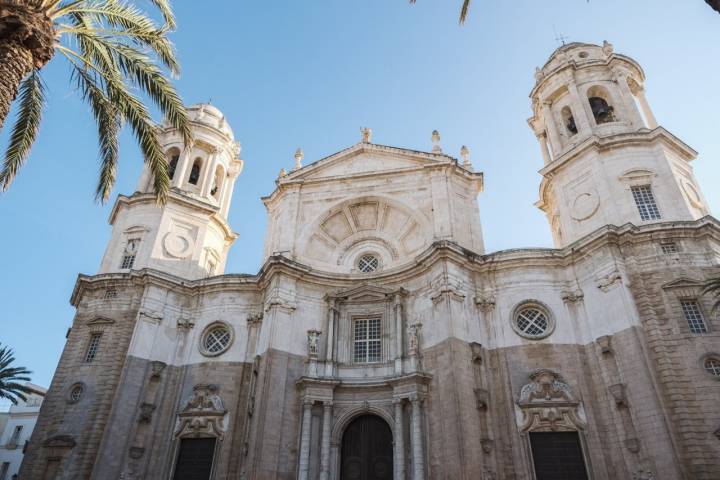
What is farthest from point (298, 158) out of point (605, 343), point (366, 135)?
point (605, 343)

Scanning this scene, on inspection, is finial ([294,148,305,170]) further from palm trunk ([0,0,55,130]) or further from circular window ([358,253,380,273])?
palm trunk ([0,0,55,130])

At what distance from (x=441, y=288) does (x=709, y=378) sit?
9.96 m

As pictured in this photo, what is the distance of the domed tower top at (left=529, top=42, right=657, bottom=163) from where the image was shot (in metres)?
26.8

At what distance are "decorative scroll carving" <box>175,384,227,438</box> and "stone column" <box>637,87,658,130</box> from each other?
82.6ft

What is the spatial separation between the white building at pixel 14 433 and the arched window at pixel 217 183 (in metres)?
31.5

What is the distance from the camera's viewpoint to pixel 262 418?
67.7ft

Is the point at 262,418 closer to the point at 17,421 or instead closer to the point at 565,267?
the point at 565,267

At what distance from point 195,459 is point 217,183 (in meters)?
17.3

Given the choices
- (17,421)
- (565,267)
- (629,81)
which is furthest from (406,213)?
(17,421)

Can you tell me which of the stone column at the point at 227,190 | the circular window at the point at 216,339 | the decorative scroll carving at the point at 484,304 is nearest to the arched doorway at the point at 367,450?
the decorative scroll carving at the point at 484,304

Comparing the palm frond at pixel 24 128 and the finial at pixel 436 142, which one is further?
the finial at pixel 436 142

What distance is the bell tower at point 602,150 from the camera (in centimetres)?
2334

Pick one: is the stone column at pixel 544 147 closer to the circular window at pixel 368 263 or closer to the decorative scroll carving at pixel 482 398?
the circular window at pixel 368 263

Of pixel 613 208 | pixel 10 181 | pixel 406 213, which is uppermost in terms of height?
pixel 406 213
